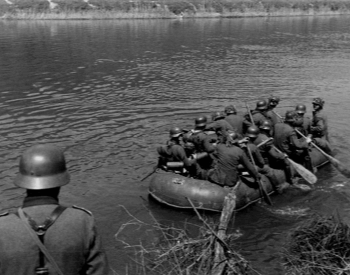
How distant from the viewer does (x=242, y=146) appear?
1309 cm

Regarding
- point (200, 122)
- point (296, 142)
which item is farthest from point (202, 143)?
point (296, 142)

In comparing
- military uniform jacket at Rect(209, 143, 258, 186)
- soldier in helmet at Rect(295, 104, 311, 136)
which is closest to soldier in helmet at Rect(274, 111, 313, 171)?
soldier in helmet at Rect(295, 104, 311, 136)

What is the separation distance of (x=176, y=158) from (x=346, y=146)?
318 inches

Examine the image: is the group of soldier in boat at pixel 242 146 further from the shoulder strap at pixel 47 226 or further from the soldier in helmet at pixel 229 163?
the shoulder strap at pixel 47 226

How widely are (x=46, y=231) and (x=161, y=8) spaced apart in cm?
6667

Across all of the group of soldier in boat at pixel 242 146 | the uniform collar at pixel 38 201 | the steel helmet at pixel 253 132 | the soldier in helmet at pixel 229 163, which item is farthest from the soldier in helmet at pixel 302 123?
the uniform collar at pixel 38 201

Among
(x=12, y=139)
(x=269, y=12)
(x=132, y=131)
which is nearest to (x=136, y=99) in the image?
(x=132, y=131)

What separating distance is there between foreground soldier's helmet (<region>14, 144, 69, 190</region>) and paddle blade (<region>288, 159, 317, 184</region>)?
11.0 metres

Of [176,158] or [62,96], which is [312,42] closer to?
[62,96]

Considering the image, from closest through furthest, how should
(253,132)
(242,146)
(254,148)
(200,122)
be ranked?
(242,146), (254,148), (253,132), (200,122)

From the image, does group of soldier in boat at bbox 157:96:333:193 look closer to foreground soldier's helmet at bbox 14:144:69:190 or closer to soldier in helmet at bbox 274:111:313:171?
soldier in helmet at bbox 274:111:313:171

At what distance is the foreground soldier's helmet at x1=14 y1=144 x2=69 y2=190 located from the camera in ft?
14.5

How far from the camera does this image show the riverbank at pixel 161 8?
62906mm

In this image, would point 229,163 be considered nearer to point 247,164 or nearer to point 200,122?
point 247,164
